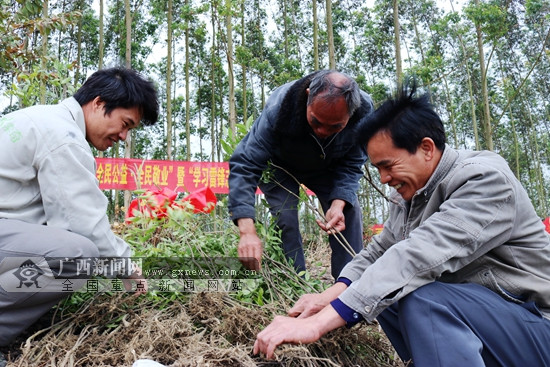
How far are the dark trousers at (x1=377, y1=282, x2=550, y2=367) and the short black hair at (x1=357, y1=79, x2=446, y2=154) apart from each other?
43 centimetres

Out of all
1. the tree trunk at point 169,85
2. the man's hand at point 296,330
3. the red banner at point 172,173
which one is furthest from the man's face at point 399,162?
the tree trunk at point 169,85

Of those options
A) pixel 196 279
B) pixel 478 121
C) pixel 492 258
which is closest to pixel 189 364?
pixel 196 279

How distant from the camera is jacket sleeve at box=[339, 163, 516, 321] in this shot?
1.29 m

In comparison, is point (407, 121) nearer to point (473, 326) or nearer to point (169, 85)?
point (473, 326)

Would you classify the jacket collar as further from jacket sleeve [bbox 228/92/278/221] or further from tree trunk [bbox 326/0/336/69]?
tree trunk [bbox 326/0/336/69]

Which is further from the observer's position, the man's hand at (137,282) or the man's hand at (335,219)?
the man's hand at (335,219)

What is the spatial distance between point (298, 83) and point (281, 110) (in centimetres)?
14

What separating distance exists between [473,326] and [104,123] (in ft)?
4.68

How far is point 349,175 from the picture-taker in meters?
2.50

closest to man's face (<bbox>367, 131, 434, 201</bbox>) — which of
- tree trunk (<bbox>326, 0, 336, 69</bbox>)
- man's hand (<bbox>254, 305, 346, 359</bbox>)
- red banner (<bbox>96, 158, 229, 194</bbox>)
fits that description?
man's hand (<bbox>254, 305, 346, 359</bbox>)

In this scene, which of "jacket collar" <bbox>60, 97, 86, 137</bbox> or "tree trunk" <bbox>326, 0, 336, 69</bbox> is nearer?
"jacket collar" <bbox>60, 97, 86, 137</bbox>

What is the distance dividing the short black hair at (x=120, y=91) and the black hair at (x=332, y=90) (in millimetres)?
652

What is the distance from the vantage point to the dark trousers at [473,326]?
1219 millimetres

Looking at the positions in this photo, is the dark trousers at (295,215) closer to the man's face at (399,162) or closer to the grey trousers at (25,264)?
the man's face at (399,162)
